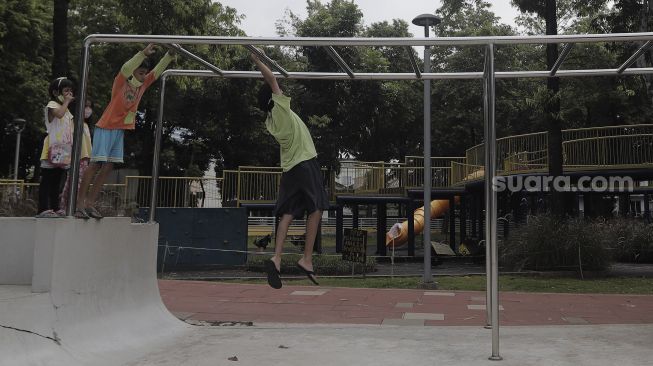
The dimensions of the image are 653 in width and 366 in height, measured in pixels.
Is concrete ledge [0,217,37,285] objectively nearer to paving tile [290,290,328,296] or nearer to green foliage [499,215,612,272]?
paving tile [290,290,328,296]

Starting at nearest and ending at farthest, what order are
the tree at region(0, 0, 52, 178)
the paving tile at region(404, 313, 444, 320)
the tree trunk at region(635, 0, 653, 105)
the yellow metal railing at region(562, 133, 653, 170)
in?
the paving tile at region(404, 313, 444, 320) < the tree trunk at region(635, 0, 653, 105) < the yellow metal railing at region(562, 133, 653, 170) < the tree at region(0, 0, 52, 178)

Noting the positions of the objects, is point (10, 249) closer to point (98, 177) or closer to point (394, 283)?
point (98, 177)

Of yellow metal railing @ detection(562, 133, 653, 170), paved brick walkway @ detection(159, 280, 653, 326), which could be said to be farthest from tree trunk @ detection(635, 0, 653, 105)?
paved brick walkway @ detection(159, 280, 653, 326)

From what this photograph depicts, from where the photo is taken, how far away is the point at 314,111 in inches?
1008

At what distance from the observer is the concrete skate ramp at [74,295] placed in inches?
158

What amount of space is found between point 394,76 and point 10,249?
426 centimetres

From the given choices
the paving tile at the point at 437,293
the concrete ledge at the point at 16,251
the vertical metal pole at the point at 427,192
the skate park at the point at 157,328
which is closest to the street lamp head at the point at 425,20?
the vertical metal pole at the point at 427,192

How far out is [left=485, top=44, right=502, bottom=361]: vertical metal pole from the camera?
14.6ft

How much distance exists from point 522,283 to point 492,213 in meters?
8.03

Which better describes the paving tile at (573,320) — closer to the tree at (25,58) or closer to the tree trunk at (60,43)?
the tree trunk at (60,43)

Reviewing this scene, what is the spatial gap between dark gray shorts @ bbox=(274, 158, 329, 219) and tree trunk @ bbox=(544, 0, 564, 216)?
11452mm

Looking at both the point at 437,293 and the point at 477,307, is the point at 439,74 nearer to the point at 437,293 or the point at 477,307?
the point at 477,307

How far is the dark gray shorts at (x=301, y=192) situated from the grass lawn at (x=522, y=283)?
696 centimetres

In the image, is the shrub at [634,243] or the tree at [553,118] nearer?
the tree at [553,118]
